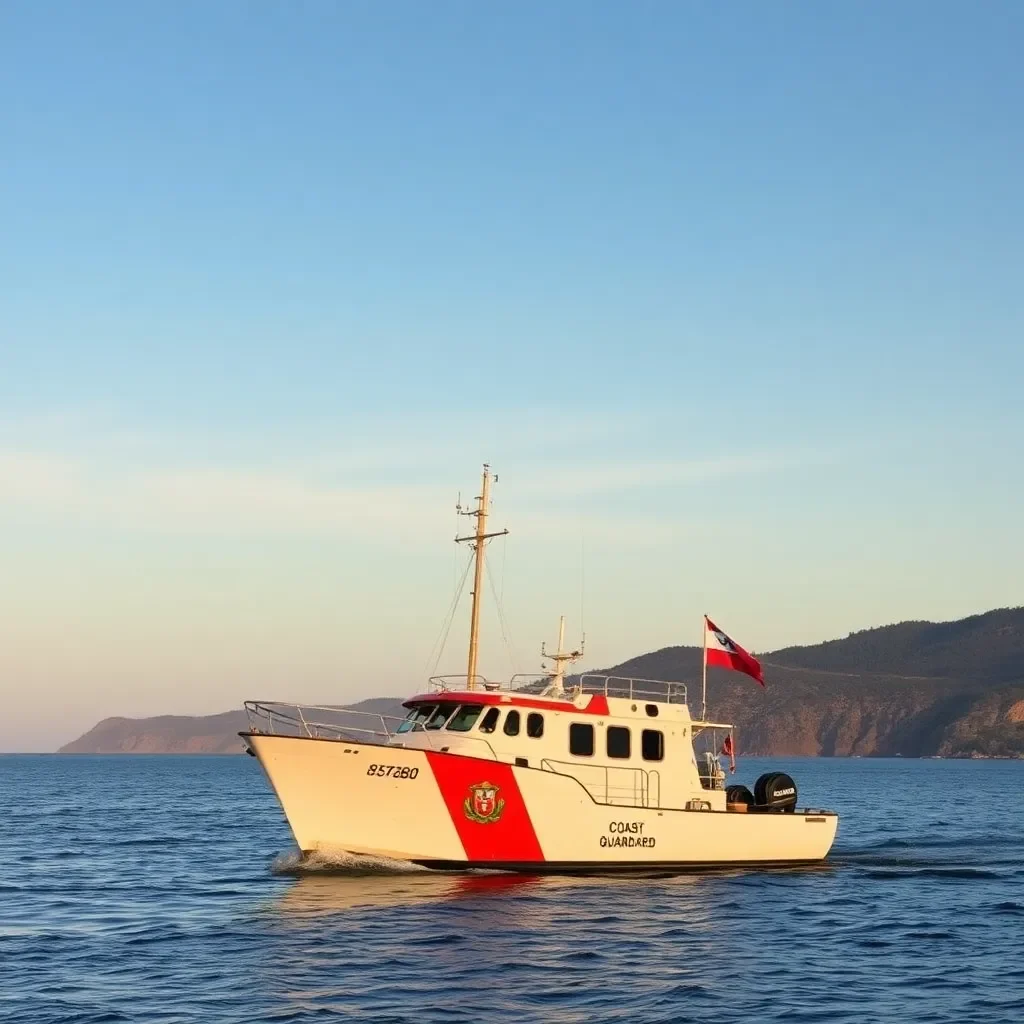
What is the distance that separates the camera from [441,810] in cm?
2661

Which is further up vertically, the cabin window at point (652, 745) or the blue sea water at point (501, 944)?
the cabin window at point (652, 745)

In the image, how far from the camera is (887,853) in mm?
37562

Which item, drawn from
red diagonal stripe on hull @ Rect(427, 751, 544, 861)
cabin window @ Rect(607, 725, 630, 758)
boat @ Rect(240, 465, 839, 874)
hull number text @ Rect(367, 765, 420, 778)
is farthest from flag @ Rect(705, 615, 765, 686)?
hull number text @ Rect(367, 765, 420, 778)

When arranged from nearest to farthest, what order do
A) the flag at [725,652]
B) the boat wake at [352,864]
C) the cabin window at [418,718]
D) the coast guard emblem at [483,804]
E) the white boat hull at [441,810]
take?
1. the white boat hull at [441,810]
2. the boat wake at [352,864]
3. the coast guard emblem at [483,804]
4. the cabin window at [418,718]
5. the flag at [725,652]

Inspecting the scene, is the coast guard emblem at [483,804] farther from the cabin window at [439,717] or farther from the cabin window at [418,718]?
the cabin window at [418,718]

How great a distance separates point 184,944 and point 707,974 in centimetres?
812

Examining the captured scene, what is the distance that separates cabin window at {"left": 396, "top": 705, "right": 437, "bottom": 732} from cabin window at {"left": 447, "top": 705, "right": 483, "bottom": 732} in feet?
2.40

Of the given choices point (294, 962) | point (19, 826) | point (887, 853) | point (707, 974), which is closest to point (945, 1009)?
point (707, 974)

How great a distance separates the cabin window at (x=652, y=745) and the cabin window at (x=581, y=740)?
1.33 meters

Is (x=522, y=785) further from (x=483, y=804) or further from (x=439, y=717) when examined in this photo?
(x=439, y=717)

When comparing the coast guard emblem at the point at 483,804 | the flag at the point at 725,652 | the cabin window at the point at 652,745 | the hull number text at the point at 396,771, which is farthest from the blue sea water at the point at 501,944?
the flag at the point at 725,652

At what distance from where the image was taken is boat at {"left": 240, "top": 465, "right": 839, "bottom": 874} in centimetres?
2638

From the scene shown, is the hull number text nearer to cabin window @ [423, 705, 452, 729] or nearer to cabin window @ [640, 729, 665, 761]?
A: cabin window @ [423, 705, 452, 729]

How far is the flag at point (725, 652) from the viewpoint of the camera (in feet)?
104
